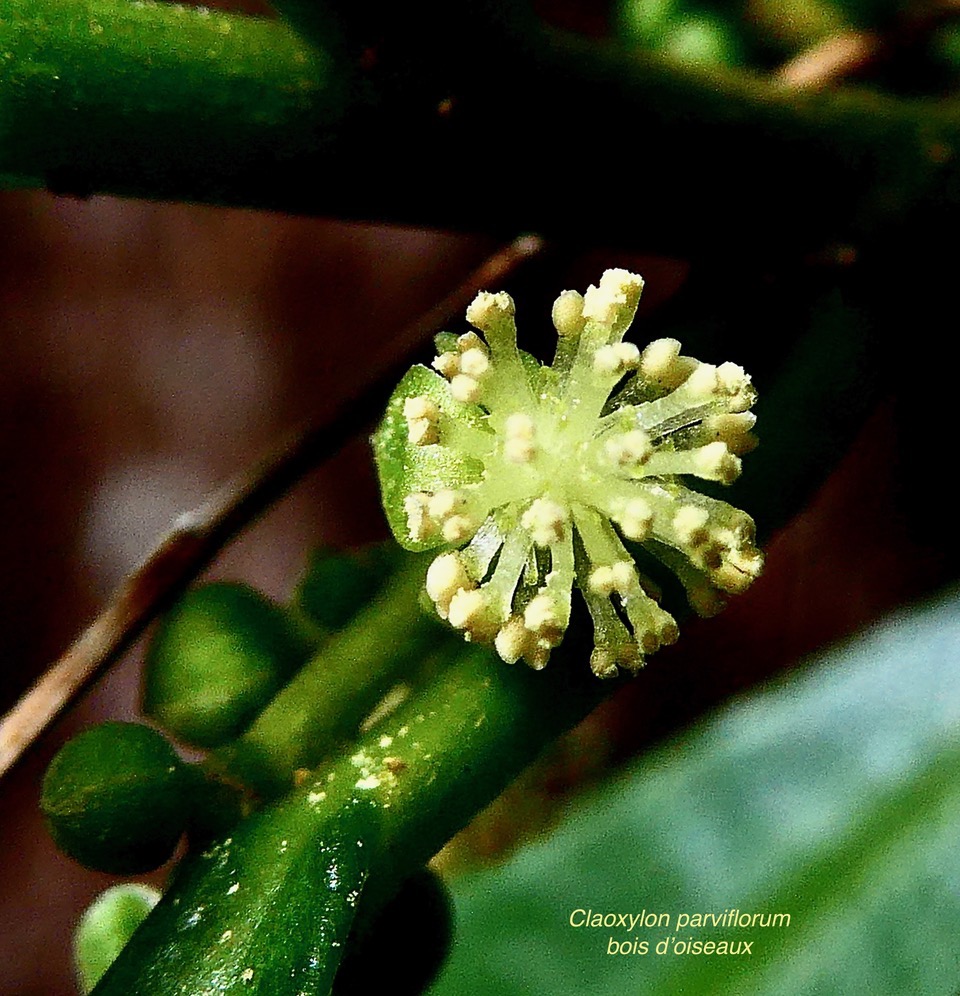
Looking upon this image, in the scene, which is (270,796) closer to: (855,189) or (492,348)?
(492,348)

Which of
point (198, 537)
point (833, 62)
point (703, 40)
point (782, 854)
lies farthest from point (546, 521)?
point (703, 40)

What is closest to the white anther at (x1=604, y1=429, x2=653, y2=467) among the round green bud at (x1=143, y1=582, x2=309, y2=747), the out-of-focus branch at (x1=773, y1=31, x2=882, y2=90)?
the round green bud at (x1=143, y1=582, x2=309, y2=747)

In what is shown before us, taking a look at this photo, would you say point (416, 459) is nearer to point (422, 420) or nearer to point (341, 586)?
point (422, 420)

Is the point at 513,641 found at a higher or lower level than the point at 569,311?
lower

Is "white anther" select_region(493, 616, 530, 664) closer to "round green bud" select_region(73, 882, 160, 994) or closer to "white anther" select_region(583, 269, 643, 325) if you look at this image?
"white anther" select_region(583, 269, 643, 325)

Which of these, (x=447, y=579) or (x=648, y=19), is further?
(x=648, y=19)

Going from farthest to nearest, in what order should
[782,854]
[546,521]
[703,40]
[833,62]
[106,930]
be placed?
[703,40]
[833,62]
[782,854]
[106,930]
[546,521]
